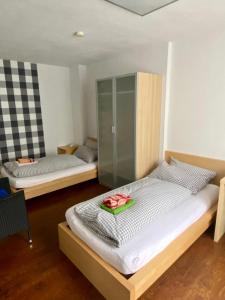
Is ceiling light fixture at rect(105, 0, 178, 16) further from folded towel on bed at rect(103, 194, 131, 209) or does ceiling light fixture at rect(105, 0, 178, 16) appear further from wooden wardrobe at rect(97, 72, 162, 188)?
folded towel on bed at rect(103, 194, 131, 209)

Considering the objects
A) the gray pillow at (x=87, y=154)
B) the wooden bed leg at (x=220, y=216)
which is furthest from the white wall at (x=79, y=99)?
the wooden bed leg at (x=220, y=216)

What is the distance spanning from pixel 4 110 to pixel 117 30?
2523 mm

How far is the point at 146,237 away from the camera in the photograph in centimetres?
162

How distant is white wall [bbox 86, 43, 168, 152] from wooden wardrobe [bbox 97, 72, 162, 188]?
0.24 m

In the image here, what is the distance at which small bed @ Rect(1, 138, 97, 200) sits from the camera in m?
2.89

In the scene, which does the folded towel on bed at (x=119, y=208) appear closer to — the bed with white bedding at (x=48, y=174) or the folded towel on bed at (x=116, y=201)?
the folded towel on bed at (x=116, y=201)

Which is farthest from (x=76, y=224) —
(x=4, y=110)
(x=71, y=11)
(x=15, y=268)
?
(x=4, y=110)

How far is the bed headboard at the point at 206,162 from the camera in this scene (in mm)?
2583

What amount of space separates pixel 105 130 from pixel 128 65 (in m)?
1.13


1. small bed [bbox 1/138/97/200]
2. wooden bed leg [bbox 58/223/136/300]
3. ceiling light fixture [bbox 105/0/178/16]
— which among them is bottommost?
wooden bed leg [bbox 58/223/136/300]

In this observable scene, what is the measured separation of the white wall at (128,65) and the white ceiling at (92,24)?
18cm

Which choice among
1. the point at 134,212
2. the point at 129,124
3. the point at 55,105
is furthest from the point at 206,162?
the point at 55,105

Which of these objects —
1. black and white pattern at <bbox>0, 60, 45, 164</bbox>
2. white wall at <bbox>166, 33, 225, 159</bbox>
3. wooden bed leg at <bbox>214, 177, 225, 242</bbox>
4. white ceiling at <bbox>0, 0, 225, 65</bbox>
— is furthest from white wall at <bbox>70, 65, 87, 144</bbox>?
wooden bed leg at <bbox>214, 177, 225, 242</bbox>

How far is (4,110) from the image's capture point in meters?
3.64
